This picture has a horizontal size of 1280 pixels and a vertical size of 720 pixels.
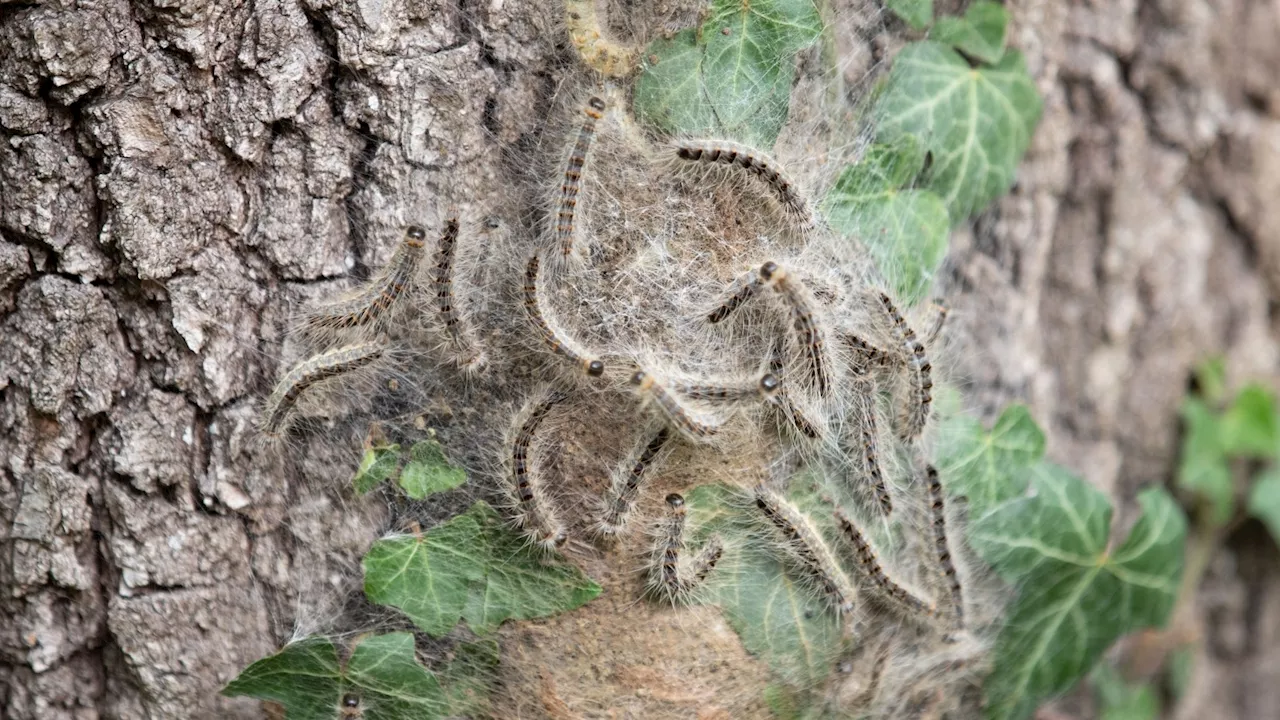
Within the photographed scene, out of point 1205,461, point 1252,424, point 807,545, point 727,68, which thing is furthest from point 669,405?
point 1252,424

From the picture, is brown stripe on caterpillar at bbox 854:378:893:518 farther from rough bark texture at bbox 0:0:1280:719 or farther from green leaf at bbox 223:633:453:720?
green leaf at bbox 223:633:453:720

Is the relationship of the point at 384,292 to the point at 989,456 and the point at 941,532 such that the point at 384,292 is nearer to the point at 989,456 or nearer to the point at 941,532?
the point at 941,532

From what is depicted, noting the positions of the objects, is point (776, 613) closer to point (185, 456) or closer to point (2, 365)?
point (185, 456)

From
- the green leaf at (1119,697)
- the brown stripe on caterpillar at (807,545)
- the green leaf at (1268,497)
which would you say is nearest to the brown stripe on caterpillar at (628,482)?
the brown stripe on caterpillar at (807,545)

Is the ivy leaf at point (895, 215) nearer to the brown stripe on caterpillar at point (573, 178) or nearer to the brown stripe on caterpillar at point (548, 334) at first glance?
the brown stripe on caterpillar at point (573, 178)

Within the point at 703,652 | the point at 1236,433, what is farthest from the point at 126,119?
the point at 1236,433

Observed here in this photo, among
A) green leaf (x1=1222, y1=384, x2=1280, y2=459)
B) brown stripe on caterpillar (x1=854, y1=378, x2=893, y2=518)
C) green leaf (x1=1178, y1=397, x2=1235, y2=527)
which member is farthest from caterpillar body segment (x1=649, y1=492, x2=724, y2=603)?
green leaf (x1=1222, y1=384, x2=1280, y2=459)

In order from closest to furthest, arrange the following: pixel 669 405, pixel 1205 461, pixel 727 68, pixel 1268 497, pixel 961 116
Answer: pixel 669 405 < pixel 727 68 < pixel 961 116 < pixel 1205 461 < pixel 1268 497
